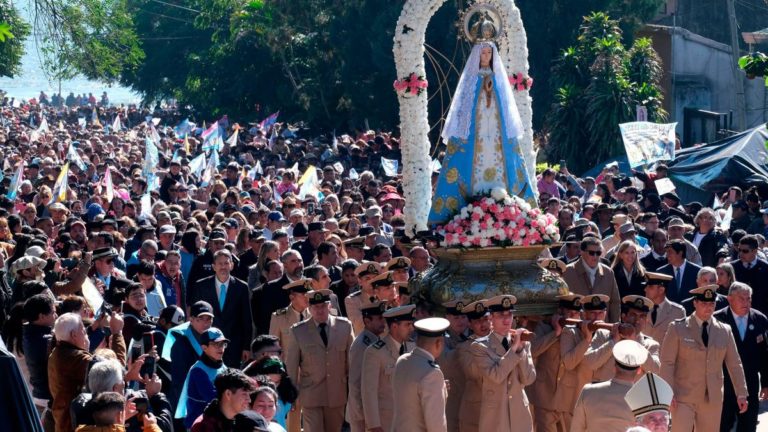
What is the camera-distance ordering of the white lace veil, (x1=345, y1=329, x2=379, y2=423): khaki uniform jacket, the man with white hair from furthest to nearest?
the white lace veil < (x1=345, y1=329, x2=379, y2=423): khaki uniform jacket < the man with white hair

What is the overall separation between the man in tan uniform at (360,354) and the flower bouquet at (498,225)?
2024 mm

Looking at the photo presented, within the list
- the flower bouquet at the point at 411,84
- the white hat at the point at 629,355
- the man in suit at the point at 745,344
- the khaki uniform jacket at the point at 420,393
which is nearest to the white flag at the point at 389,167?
the flower bouquet at the point at 411,84

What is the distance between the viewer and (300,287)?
39.2ft

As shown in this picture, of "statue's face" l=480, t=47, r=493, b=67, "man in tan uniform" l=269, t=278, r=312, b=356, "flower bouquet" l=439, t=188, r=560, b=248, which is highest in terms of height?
"statue's face" l=480, t=47, r=493, b=67

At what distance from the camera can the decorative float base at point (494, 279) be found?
40.9 ft

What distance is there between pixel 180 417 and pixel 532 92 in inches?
1127

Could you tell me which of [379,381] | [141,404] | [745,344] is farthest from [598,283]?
[141,404]

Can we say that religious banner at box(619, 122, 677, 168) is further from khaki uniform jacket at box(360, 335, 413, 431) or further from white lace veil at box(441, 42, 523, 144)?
khaki uniform jacket at box(360, 335, 413, 431)

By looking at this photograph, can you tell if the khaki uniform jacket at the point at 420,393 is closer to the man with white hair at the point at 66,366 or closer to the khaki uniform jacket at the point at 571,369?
the khaki uniform jacket at the point at 571,369

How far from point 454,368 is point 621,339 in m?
1.28

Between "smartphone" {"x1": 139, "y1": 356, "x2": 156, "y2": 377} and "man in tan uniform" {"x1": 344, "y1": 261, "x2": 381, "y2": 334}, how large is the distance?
3.29 meters

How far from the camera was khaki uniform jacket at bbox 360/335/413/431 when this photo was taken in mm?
10406

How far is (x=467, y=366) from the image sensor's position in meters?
10.3

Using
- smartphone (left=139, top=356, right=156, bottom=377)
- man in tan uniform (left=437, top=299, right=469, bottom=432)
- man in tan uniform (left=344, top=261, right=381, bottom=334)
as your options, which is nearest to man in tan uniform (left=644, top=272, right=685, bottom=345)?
man in tan uniform (left=437, top=299, right=469, bottom=432)
